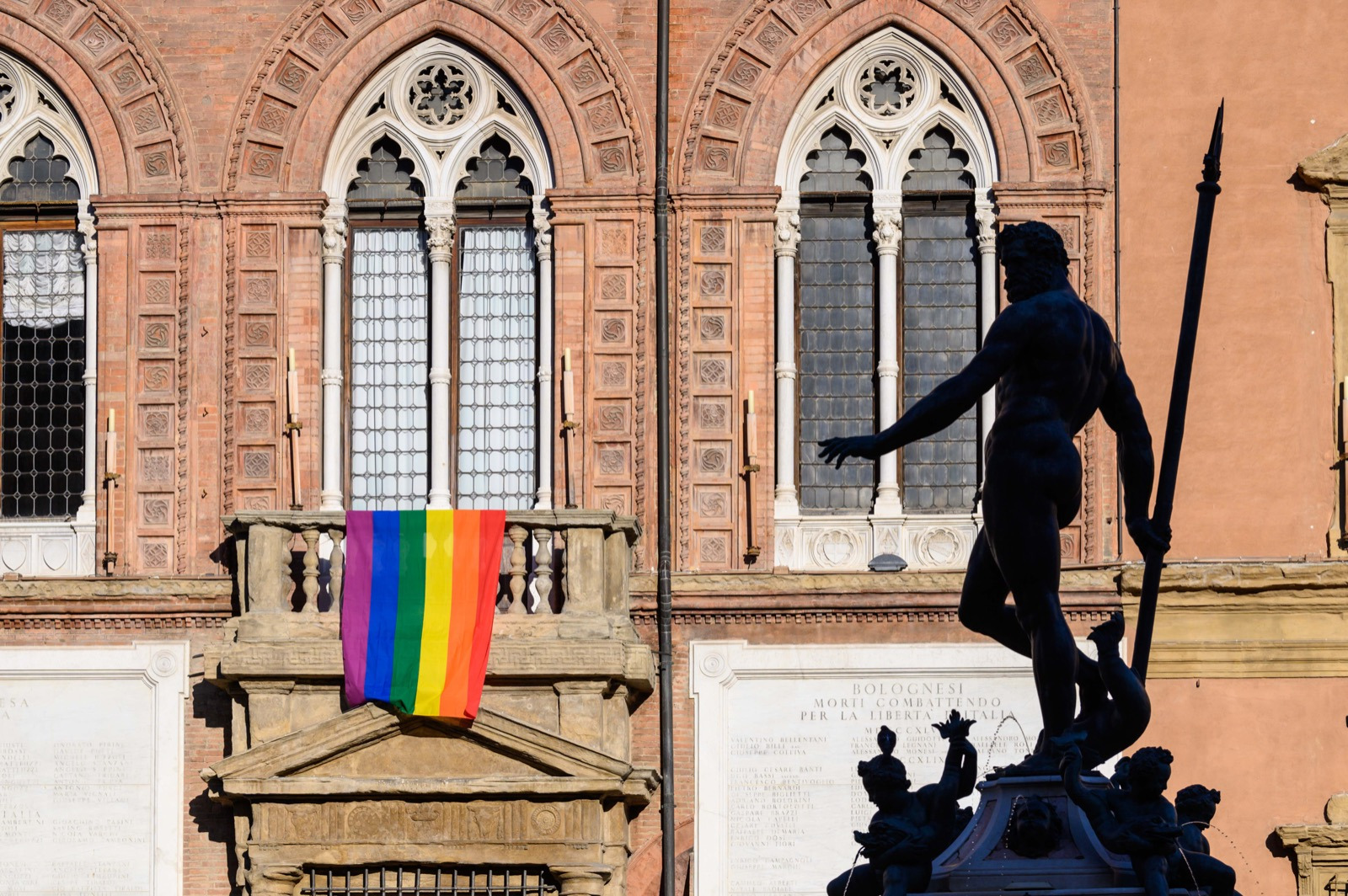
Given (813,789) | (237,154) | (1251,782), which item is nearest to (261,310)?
(237,154)

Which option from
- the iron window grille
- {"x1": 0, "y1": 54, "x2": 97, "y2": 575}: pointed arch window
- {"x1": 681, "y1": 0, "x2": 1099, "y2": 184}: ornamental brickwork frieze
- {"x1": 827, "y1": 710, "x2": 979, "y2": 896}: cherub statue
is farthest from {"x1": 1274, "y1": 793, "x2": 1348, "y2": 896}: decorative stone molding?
{"x1": 827, "y1": 710, "x2": 979, "y2": 896}: cherub statue

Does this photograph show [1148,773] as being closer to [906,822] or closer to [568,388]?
[906,822]

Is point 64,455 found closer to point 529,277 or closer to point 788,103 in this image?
point 529,277

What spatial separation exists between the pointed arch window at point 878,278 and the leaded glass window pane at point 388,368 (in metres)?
2.97

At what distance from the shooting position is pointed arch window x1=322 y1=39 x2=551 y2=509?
27.6 m

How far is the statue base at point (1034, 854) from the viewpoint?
554 inches

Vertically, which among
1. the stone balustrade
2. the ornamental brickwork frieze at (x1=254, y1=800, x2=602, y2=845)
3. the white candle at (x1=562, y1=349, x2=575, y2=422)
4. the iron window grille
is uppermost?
the white candle at (x1=562, y1=349, x2=575, y2=422)

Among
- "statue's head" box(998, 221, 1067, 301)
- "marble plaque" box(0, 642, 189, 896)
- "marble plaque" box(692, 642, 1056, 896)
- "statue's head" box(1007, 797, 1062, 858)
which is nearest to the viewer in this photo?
"statue's head" box(1007, 797, 1062, 858)

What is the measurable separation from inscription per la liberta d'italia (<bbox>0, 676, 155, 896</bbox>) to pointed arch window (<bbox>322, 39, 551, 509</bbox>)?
262 cm

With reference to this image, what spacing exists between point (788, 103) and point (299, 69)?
402 cm

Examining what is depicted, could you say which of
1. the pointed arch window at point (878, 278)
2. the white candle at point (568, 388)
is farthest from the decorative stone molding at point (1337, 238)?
the white candle at point (568, 388)

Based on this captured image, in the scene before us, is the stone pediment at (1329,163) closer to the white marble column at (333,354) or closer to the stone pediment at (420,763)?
the stone pediment at (420,763)

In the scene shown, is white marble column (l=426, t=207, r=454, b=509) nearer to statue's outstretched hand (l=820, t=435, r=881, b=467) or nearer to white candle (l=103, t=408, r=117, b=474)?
white candle (l=103, t=408, r=117, b=474)

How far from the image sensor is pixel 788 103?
90.3 ft
